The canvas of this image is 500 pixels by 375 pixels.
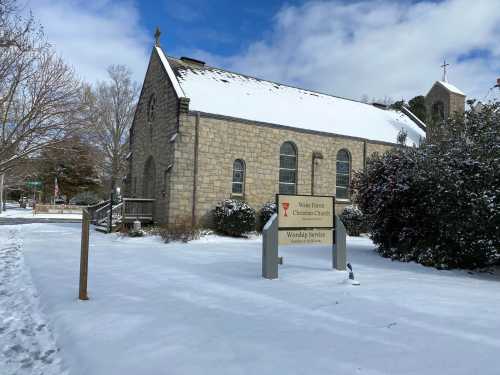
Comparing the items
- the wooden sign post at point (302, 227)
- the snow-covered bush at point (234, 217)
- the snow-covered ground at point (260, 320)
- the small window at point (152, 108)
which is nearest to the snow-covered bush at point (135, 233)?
the snow-covered bush at point (234, 217)

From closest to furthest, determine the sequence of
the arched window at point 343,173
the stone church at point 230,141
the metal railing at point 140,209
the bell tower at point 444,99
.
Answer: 1. the stone church at point 230,141
2. the metal railing at point 140,209
3. the arched window at point 343,173
4. the bell tower at point 444,99

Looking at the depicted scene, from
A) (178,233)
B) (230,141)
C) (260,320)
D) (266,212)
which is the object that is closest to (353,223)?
(266,212)

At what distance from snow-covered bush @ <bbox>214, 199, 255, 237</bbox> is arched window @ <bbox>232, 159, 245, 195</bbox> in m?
1.33

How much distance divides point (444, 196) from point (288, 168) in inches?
445

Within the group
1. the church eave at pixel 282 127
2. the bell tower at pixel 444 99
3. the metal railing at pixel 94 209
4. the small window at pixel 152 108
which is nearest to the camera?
the church eave at pixel 282 127

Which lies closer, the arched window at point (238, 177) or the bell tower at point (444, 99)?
the arched window at point (238, 177)

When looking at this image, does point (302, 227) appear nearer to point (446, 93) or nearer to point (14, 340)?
point (14, 340)

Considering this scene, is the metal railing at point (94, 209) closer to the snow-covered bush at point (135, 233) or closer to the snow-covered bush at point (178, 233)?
the snow-covered bush at point (135, 233)

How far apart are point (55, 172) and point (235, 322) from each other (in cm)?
5049

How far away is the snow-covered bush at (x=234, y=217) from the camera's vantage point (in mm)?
17531

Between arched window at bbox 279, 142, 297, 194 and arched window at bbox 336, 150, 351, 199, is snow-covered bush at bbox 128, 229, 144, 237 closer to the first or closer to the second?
arched window at bbox 279, 142, 297, 194

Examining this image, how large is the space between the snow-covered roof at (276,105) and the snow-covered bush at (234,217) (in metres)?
4.56

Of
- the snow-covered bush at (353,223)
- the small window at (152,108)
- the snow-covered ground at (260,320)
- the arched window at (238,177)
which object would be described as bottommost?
the snow-covered ground at (260,320)

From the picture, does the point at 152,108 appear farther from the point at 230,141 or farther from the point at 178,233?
the point at 178,233
